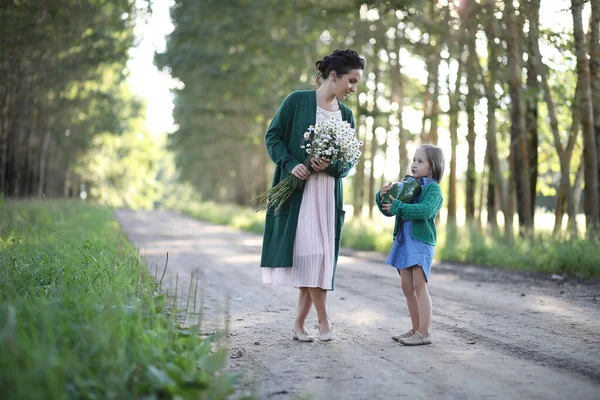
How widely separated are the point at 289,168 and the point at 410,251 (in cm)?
126

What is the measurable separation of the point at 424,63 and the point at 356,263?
34.8 feet

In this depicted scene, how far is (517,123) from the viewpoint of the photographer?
15.2 m

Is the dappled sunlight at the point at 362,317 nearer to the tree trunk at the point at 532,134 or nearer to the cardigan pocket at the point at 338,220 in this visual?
the cardigan pocket at the point at 338,220

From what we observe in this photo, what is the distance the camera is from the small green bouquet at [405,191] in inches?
232

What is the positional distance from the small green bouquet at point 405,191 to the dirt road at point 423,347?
4.07ft

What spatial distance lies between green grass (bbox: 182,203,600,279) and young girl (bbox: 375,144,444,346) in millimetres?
5867

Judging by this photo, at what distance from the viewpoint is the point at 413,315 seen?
19.8 feet

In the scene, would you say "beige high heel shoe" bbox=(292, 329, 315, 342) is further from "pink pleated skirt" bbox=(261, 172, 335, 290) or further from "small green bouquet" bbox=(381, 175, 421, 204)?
"small green bouquet" bbox=(381, 175, 421, 204)

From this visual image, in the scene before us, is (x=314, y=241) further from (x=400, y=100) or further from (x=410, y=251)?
(x=400, y=100)

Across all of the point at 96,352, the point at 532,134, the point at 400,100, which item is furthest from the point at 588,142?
the point at 96,352

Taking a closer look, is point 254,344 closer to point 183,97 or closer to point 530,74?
point 530,74

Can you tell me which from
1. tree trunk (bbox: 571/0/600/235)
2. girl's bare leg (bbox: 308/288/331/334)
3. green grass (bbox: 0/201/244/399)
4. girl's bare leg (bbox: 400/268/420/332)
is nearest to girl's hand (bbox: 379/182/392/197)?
girl's bare leg (bbox: 400/268/420/332)

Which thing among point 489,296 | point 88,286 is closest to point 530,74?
point 489,296

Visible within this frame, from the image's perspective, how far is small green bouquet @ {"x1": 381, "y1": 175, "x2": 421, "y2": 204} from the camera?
590 centimetres
